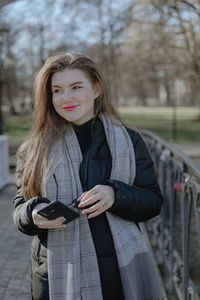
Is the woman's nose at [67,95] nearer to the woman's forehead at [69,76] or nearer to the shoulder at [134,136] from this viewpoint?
the woman's forehead at [69,76]

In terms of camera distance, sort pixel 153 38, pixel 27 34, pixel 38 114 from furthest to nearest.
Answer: pixel 27 34 < pixel 153 38 < pixel 38 114

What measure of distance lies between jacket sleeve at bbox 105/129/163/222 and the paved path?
6.92ft

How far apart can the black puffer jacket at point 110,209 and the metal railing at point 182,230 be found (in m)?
0.58

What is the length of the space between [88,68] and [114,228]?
73 centimetres

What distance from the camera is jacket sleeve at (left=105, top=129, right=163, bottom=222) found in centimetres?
169

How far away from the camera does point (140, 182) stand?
1.84 metres

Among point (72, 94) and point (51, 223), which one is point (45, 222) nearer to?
point (51, 223)

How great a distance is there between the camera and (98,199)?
1.64 meters

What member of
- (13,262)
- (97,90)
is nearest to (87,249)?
(97,90)

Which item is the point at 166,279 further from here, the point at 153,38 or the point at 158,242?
the point at 153,38

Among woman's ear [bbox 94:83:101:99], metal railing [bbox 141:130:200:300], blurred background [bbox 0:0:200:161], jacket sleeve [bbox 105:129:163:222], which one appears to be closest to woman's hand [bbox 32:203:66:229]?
jacket sleeve [bbox 105:129:163:222]

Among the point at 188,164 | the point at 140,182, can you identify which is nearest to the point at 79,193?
the point at 140,182

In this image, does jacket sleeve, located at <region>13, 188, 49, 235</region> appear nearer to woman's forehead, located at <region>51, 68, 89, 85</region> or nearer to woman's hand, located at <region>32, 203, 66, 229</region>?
woman's hand, located at <region>32, 203, 66, 229</region>

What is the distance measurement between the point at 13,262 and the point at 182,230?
6.97 feet
